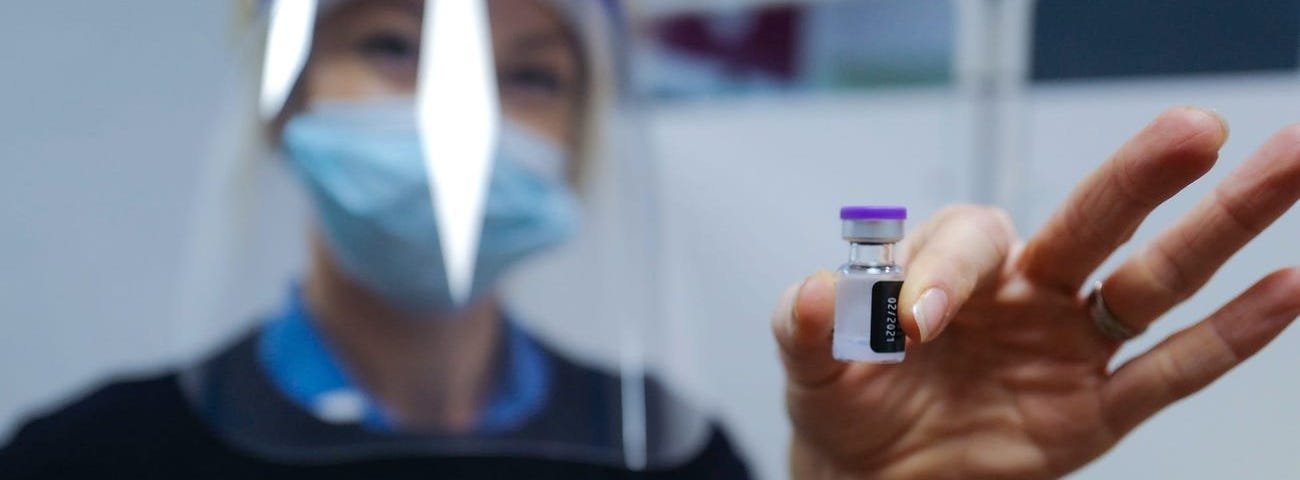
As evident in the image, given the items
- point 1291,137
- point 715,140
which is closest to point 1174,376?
point 1291,137

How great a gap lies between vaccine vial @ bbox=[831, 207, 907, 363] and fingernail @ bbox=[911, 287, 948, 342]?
0.04 feet

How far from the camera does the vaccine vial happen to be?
54 centimetres

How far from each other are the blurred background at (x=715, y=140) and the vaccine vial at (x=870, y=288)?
566 mm

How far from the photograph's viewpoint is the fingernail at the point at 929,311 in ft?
1.74

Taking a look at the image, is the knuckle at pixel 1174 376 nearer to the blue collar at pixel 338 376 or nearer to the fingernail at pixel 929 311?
the fingernail at pixel 929 311

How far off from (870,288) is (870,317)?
2 centimetres

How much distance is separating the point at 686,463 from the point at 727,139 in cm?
53

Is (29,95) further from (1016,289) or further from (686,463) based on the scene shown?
(1016,289)

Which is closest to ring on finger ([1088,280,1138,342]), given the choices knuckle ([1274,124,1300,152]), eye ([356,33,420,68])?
knuckle ([1274,124,1300,152])

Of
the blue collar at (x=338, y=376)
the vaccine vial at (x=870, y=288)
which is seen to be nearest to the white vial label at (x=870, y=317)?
the vaccine vial at (x=870, y=288)

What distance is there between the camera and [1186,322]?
0.66 meters

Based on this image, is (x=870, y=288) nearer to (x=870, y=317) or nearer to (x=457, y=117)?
(x=870, y=317)

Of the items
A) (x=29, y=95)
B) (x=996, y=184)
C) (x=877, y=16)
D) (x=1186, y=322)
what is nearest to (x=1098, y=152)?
(x=996, y=184)

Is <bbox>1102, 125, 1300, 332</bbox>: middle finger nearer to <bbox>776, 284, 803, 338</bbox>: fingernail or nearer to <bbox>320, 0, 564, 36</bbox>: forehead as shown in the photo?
<bbox>776, 284, 803, 338</bbox>: fingernail
